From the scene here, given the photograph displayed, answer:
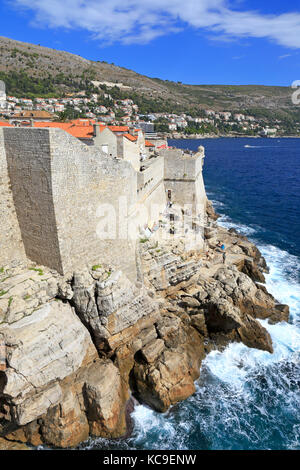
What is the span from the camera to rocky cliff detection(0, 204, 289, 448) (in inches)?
434

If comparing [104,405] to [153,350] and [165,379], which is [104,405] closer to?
[165,379]

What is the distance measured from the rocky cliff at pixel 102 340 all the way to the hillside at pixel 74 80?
104m

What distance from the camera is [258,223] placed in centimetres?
3378

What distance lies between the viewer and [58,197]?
11.4m

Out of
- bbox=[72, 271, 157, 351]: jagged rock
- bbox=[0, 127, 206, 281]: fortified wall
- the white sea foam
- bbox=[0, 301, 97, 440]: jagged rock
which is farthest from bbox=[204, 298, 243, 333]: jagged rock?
the white sea foam

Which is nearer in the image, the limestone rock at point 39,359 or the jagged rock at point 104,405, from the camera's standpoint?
the limestone rock at point 39,359

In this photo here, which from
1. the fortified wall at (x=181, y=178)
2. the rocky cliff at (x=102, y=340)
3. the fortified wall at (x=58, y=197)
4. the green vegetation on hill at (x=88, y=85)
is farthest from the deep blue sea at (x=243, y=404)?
the green vegetation on hill at (x=88, y=85)

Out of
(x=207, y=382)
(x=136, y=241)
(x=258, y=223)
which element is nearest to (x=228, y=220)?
(x=258, y=223)

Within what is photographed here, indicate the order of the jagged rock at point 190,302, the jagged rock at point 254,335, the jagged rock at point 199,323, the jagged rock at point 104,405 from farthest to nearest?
the jagged rock at point 190,302 → the jagged rock at point 199,323 → the jagged rock at point 254,335 → the jagged rock at point 104,405

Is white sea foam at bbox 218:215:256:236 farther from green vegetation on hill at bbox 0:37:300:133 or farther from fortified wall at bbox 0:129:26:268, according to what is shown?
green vegetation on hill at bbox 0:37:300:133

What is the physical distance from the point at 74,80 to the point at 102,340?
136056 mm

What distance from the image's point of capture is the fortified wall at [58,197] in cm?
1112

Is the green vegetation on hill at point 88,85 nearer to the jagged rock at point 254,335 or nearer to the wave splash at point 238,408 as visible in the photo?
the jagged rock at point 254,335

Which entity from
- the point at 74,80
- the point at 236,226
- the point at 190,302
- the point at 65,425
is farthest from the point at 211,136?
the point at 65,425
